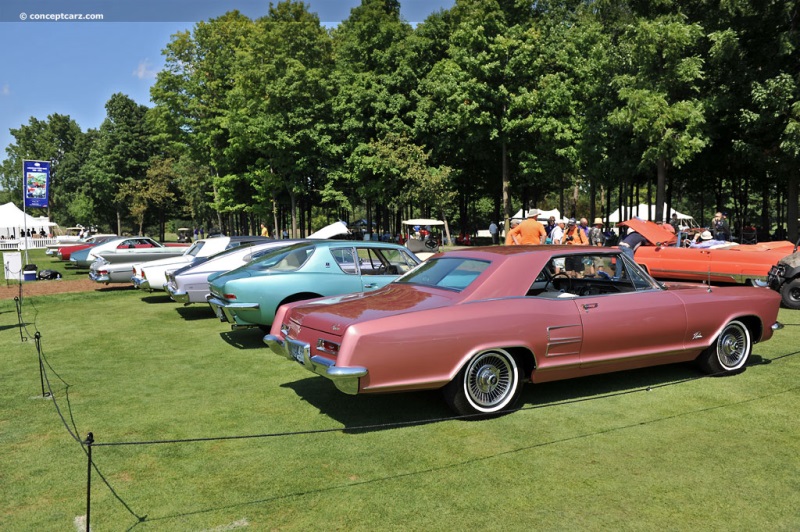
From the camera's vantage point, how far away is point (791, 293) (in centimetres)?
1120

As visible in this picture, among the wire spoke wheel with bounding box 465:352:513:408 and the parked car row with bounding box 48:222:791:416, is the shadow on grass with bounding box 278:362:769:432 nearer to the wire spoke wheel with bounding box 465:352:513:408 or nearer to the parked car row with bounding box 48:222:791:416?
the wire spoke wheel with bounding box 465:352:513:408

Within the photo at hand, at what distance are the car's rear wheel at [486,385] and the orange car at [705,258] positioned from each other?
24.5 ft

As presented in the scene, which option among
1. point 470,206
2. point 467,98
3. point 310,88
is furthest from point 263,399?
point 470,206

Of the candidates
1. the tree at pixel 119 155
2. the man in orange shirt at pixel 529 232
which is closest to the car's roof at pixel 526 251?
the man in orange shirt at pixel 529 232

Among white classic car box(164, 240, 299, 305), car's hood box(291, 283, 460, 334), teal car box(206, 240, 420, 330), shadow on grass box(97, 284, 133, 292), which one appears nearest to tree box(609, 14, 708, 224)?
teal car box(206, 240, 420, 330)

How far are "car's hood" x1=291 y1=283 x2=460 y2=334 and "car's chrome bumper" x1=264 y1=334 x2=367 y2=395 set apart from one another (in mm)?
202

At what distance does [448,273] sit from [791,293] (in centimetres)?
850

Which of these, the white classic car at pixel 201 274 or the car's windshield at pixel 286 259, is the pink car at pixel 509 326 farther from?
the white classic car at pixel 201 274

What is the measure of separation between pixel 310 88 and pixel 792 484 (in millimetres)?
35409

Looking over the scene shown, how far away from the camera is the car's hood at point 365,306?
195 inches

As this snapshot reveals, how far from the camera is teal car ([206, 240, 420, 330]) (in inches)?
325

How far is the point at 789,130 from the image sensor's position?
1962cm

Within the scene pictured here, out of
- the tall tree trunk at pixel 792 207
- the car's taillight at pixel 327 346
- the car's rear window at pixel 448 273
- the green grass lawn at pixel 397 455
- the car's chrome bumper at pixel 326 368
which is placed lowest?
the green grass lawn at pixel 397 455

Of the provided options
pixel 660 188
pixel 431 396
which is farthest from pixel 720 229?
pixel 431 396
